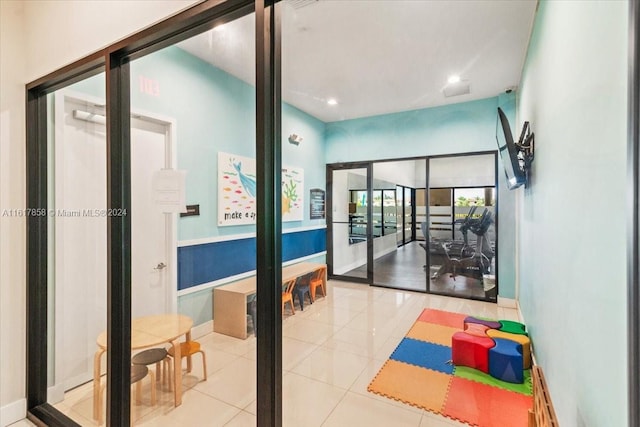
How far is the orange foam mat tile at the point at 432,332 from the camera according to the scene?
3336 millimetres

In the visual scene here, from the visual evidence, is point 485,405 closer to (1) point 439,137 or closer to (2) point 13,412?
(2) point 13,412

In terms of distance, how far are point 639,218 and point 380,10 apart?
264 centimetres

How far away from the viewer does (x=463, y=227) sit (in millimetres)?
4859

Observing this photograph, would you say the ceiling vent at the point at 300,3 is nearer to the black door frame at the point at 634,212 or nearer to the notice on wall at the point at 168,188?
the notice on wall at the point at 168,188

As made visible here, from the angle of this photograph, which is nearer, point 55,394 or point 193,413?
point 193,413

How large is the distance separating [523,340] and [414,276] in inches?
96.4

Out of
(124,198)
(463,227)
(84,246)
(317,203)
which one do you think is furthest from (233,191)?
(463,227)

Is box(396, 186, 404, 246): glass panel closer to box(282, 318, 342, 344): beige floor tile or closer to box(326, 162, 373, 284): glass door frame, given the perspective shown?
box(326, 162, 373, 284): glass door frame

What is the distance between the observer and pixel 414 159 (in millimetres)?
5133

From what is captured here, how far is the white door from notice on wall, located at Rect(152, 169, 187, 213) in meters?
0.24

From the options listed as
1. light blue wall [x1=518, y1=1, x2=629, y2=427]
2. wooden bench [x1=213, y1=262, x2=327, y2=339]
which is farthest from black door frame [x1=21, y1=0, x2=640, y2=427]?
wooden bench [x1=213, y1=262, x2=327, y2=339]

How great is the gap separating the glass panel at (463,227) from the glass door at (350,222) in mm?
1043

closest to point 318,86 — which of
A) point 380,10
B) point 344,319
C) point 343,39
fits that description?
point 343,39

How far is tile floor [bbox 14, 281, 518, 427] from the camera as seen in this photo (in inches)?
80.0
